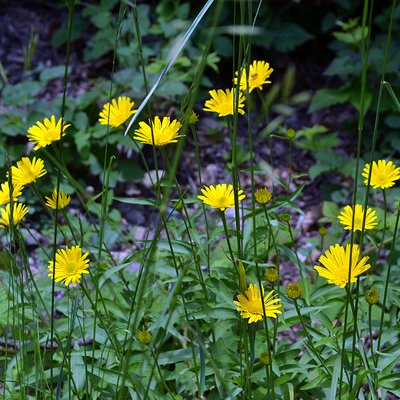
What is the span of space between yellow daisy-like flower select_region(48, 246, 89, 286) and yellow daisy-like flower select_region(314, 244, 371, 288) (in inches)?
16.1

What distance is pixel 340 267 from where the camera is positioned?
119 centimetres

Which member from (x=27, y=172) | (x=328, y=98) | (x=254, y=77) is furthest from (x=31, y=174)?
(x=328, y=98)

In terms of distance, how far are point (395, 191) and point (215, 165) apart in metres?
0.83

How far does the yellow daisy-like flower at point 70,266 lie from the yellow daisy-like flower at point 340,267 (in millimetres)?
409

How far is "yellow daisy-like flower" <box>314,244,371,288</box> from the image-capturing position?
1146 mm

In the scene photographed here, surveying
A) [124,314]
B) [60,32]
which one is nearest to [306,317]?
[124,314]

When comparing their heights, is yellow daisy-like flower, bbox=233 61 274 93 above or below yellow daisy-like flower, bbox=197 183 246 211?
above

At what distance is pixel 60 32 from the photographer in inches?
132

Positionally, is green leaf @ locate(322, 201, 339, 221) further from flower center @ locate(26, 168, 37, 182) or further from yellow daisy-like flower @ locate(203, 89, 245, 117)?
flower center @ locate(26, 168, 37, 182)

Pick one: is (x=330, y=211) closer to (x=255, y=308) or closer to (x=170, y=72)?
(x=170, y=72)

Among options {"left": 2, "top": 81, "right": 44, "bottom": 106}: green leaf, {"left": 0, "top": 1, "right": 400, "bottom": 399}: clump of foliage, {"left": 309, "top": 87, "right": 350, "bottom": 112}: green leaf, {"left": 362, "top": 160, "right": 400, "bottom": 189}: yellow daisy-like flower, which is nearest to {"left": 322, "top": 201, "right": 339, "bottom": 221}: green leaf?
{"left": 0, "top": 1, "right": 400, "bottom": 399}: clump of foliage

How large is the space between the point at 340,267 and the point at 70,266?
1.55 ft

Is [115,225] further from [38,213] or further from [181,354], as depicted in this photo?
[38,213]

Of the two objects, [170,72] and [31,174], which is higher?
[170,72]
